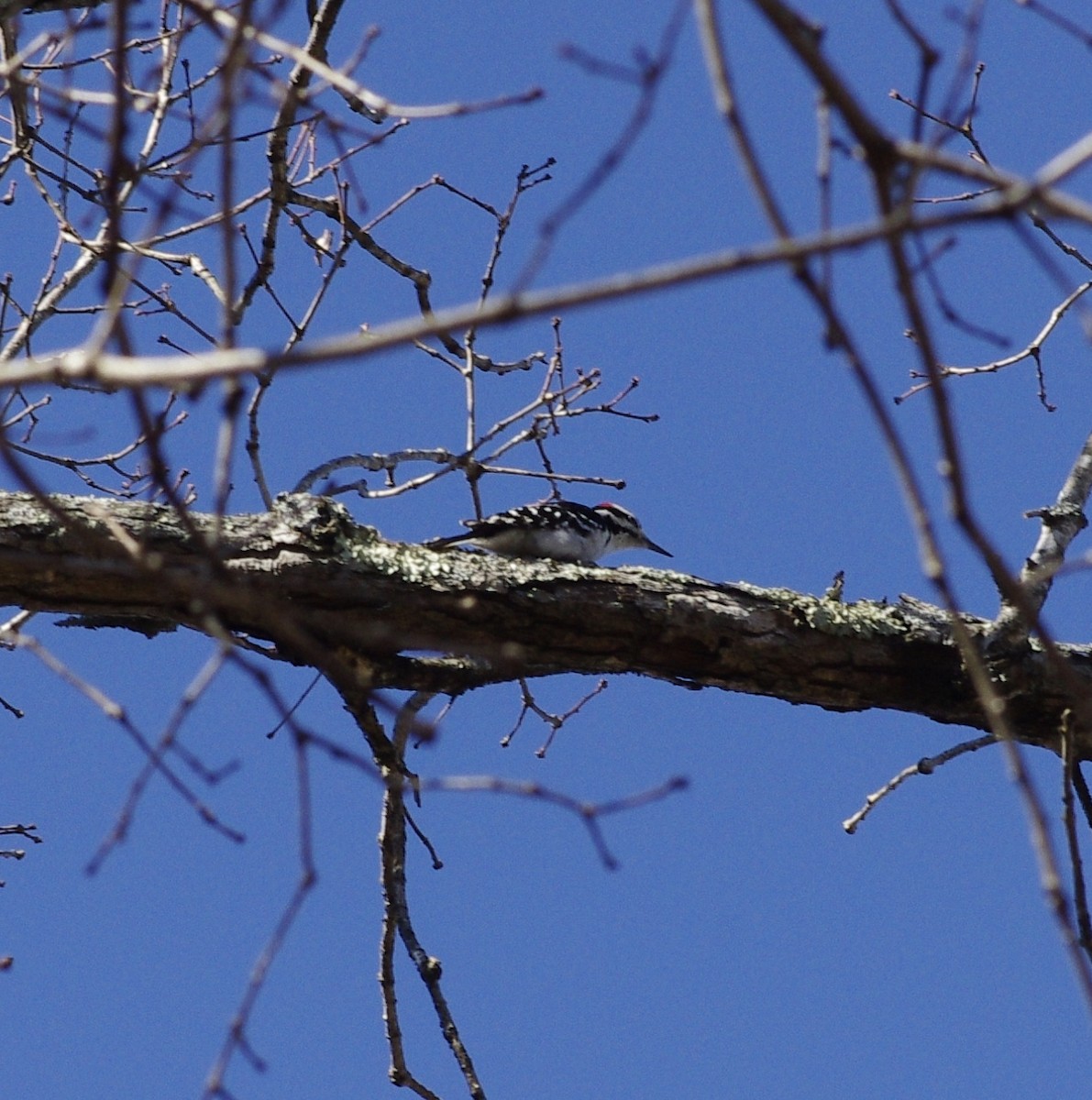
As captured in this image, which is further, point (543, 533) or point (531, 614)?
point (543, 533)

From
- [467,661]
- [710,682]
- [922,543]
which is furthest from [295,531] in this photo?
[922,543]

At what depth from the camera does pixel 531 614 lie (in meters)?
3.63

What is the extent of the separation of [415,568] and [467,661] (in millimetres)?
317

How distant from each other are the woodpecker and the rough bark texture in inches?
48.1

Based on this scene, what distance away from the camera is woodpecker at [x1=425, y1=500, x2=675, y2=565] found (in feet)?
17.1

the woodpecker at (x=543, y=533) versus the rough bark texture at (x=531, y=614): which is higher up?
the woodpecker at (x=543, y=533)

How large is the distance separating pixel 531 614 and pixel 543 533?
175 centimetres

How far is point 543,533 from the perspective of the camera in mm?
5363

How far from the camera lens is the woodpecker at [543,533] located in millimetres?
5227

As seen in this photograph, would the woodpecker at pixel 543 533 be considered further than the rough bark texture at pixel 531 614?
Yes

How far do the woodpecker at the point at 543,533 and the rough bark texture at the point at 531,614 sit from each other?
1222 millimetres

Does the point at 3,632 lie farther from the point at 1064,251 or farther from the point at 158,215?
the point at 1064,251

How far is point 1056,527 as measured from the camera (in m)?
3.88

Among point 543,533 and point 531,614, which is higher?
point 543,533
